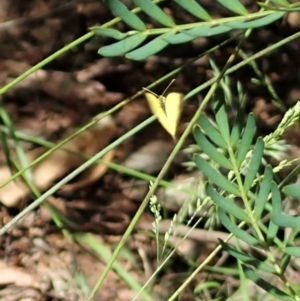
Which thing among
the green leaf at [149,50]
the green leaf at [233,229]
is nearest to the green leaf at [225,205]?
the green leaf at [233,229]

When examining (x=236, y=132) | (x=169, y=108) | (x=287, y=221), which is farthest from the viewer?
(x=169, y=108)

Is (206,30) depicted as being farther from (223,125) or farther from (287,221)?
(287,221)

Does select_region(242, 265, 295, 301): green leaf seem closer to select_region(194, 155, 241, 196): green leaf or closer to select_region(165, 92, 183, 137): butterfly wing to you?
select_region(194, 155, 241, 196): green leaf

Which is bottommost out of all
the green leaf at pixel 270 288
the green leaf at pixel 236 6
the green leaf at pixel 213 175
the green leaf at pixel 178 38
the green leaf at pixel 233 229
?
the green leaf at pixel 270 288

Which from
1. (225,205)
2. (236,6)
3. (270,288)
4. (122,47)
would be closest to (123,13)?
(122,47)

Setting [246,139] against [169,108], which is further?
[169,108]

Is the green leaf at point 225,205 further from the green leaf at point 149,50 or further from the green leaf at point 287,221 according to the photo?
the green leaf at point 149,50

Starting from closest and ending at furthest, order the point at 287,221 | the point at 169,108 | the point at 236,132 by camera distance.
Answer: the point at 287,221
the point at 236,132
the point at 169,108
